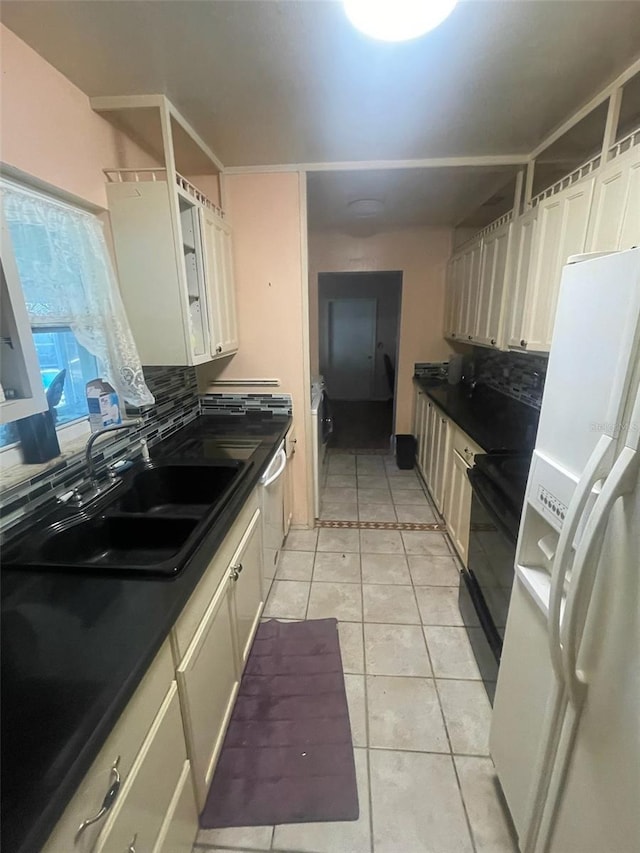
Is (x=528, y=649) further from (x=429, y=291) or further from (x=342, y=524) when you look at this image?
(x=429, y=291)

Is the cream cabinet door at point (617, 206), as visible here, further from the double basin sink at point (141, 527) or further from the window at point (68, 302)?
the window at point (68, 302)

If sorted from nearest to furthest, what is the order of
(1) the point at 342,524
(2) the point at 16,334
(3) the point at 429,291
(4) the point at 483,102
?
(2) the point at 16,334, (4) the point at 483,102, (1) the point at 342,524, (3) the point at 429,291

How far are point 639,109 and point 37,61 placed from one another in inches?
92.3

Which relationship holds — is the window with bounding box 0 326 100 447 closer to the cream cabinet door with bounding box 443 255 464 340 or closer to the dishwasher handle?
the dishwasher handle

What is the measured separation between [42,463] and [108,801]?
0.99 meters

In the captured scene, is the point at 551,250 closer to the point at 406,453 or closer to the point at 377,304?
the point at 406,453

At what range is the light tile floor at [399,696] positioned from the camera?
119 centimetres

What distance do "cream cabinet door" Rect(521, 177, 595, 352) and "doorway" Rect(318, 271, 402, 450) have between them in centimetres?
433

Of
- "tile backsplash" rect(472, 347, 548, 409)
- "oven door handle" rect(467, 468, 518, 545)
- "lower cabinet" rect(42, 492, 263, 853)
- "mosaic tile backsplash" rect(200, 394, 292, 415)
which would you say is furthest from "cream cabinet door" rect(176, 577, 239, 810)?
"tile backsplash" rect(472, 347, 548, 409)

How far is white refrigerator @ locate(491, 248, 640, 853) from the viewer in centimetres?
69

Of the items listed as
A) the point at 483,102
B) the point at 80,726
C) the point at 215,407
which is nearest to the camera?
the point at 80,726

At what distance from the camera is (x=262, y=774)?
1350 mm

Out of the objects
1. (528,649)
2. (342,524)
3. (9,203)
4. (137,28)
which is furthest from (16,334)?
(342,524)

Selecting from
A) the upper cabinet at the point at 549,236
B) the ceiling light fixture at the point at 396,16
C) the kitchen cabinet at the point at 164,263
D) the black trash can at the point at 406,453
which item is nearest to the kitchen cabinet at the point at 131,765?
the kitchen cabinet at the point at 164,263
